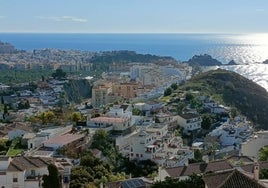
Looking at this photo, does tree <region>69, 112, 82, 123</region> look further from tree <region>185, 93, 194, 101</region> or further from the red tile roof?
tree <region>185, 93, 194, 101</region>

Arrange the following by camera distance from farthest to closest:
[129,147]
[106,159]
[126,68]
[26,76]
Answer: [126,68], [26,76], [129,147], [106,159]

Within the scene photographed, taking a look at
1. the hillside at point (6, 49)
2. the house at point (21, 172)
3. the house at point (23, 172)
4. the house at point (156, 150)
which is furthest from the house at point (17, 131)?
the hillside at point (6, 49)

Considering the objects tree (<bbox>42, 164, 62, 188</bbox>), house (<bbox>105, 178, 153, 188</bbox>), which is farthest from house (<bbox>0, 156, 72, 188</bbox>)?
house (<bbox>105, 178, 153, 188</bbox>)

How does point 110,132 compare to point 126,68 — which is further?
point 126,68

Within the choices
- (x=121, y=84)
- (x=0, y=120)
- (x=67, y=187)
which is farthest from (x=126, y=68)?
(x=67, y=187)

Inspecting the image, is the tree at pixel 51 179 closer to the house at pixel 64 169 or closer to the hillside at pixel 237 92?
the house at pixel 64 169

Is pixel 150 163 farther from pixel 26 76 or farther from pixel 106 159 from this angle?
pixel 26 76

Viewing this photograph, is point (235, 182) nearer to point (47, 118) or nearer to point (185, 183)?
point (185, 183)
